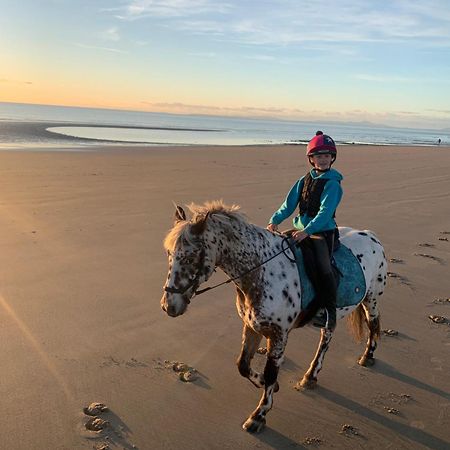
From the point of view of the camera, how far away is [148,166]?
68.1 ft

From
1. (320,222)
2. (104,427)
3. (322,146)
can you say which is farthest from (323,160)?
(104,427)

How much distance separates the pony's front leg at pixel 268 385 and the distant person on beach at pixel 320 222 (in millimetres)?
438

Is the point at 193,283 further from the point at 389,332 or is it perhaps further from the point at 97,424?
the point at 389,332

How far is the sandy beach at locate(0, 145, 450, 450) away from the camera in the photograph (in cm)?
412

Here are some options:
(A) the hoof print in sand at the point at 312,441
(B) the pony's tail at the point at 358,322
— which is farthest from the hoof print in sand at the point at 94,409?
(B) the pony's tail at the point at 358,322

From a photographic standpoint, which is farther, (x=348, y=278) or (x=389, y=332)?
(x=389, y=332)

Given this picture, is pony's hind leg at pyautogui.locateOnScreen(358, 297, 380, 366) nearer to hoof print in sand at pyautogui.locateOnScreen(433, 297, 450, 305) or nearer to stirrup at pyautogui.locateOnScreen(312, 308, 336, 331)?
stirrup at pyautogui.locateOnScreen(312, 308, 336, 331)

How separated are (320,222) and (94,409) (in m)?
2.73

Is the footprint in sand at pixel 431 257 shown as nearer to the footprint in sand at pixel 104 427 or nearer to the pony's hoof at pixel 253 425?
the pony's hoof at pixel 253 425

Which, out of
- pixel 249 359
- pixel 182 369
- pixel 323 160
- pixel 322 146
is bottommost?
pixel 182 369

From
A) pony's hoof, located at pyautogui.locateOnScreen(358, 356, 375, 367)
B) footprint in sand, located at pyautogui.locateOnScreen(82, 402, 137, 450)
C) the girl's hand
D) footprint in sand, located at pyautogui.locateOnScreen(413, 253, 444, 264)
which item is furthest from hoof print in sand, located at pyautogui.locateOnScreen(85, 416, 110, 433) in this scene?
footprint in sand, located at pyautogui.locateOnScreen(413, 253, 444, 264)

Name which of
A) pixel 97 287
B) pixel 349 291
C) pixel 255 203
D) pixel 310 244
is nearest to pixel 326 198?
pixel 310 244

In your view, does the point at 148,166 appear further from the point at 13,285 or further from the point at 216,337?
the point at 216,337

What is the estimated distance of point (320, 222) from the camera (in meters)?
4.29
